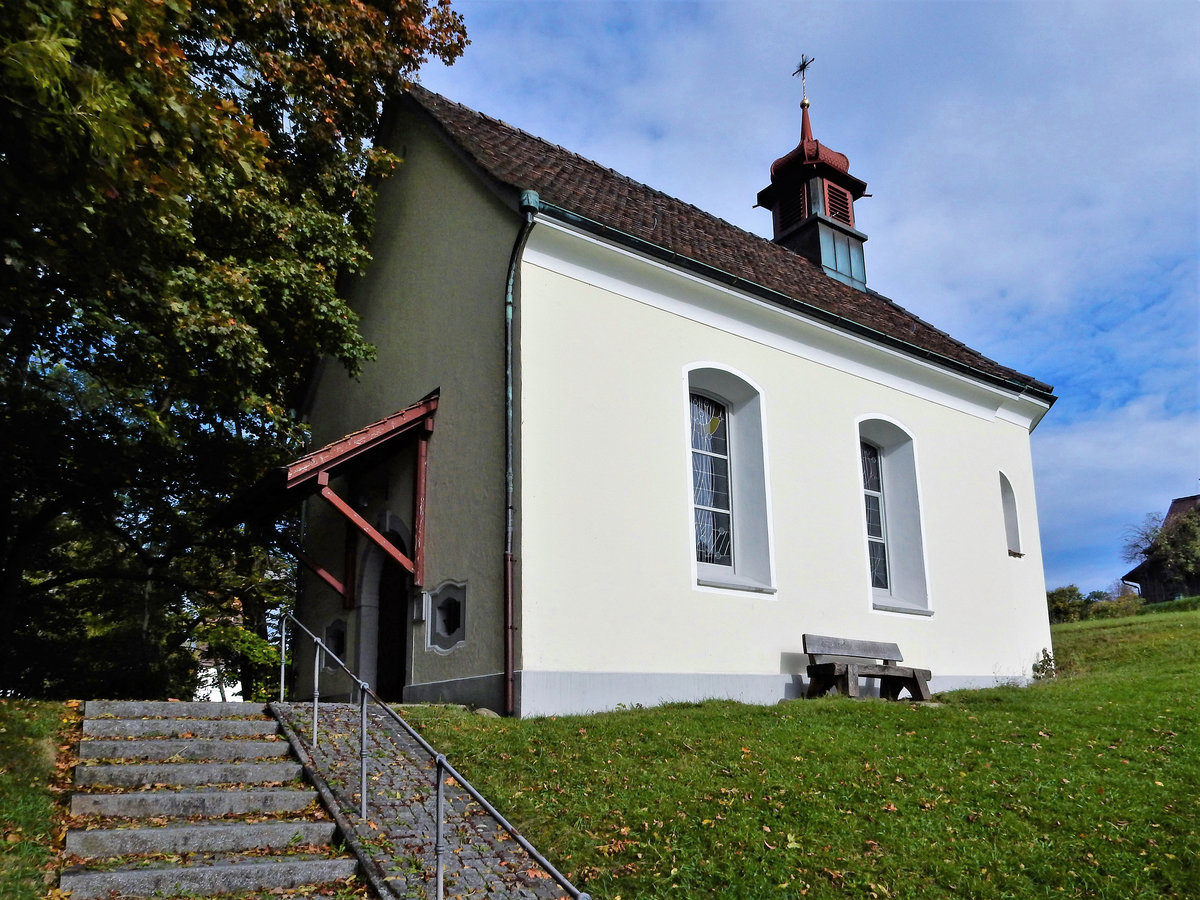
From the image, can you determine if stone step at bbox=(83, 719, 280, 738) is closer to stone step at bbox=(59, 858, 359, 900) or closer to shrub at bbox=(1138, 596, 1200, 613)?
stone step at bbox=(59, 858, 359, 900)

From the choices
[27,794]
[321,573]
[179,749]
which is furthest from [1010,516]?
[27,794]

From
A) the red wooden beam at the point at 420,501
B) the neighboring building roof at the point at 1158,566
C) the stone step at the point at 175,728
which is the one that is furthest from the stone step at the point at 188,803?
the neighboring building roof at the point at 1158,566

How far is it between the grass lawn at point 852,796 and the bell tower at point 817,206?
11.1 meters

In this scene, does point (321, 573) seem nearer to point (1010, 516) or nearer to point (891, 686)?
point (891, 686)

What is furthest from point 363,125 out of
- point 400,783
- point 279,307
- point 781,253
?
point 400,783

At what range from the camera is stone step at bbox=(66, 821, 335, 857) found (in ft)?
18.7

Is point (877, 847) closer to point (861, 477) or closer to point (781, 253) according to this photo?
point (861, 477)

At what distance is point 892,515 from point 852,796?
8156 millimetres

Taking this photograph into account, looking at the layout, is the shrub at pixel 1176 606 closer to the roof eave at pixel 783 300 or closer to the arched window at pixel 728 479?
the roof eave at pixel 783 300

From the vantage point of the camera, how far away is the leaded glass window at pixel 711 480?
12055 mm

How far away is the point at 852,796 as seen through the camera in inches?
274

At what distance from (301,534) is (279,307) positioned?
4141mm

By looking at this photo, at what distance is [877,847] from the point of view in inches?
241

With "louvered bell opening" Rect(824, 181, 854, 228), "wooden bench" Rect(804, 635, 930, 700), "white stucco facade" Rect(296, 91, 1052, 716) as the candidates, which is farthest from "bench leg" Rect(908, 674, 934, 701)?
"louvered bell opening" Rect(824, 181, 854, 228)
